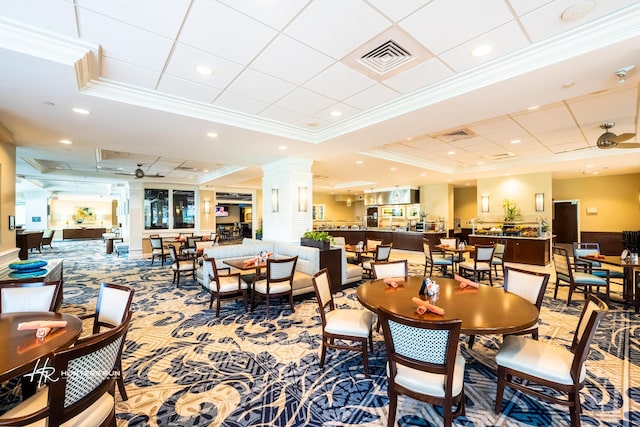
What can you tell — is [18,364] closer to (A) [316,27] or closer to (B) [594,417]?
(A) [316,27]

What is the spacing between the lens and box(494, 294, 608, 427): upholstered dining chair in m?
1.92

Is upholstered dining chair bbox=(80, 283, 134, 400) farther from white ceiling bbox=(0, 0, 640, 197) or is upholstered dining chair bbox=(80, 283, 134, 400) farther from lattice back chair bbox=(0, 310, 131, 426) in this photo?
white ceiling bbox=(0, 0, 640, 197)

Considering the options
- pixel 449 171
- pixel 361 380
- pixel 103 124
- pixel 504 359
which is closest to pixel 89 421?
pixel 361 380

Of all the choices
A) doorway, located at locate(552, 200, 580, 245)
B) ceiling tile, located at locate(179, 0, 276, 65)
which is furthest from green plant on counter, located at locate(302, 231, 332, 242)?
doorway, located at locate(552, 200, 580, 245)

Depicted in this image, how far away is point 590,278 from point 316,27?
19.6 feet

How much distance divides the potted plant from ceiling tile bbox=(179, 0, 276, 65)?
3.81 meters

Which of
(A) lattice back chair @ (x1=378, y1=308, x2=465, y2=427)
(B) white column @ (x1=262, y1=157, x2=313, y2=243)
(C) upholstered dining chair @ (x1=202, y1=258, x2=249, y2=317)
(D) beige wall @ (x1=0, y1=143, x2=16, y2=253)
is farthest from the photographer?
(B) white column @ (x1=262, y1=157, x2=313, y2=243)

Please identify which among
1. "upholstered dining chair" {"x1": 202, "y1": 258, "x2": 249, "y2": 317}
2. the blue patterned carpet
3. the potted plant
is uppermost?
the potted plant

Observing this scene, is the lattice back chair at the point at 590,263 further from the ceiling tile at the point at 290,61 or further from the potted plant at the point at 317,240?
the ceiling tile at the point at 290,61

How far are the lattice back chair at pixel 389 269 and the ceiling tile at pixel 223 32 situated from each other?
2.95 m

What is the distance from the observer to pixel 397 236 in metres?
12.0

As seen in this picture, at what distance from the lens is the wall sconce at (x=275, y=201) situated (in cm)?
712

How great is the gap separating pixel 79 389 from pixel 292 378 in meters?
1.78

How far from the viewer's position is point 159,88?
344 cm
